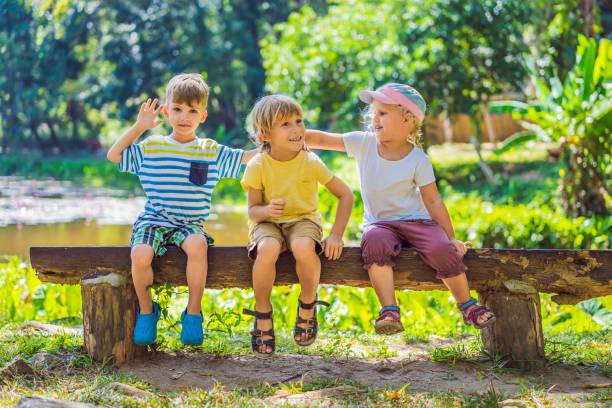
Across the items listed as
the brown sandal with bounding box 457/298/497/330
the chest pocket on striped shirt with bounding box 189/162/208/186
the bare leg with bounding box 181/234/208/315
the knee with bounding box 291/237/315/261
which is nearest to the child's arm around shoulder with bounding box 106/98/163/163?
the chest pocket on striped shirt with bounding box 189/162/208/186

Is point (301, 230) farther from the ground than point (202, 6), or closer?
closer

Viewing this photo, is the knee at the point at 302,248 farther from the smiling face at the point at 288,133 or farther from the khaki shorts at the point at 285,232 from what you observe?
the smiling face at the point at 288,133

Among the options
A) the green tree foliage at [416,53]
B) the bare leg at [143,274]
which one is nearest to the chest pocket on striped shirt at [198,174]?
the bare leg at [143,274]

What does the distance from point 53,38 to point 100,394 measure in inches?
719

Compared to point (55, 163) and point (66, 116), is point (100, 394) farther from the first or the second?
point (66, 116)

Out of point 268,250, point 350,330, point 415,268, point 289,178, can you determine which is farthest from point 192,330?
point 350,330

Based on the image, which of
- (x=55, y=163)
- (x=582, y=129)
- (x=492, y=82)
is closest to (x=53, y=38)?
(x=55, y=163)

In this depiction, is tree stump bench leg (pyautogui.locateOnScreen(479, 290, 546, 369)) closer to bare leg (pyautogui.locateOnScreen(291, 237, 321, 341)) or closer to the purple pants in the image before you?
the purple pants

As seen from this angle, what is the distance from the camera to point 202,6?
77.6ft

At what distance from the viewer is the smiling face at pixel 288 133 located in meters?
3.65

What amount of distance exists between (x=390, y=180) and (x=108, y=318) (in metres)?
1.59

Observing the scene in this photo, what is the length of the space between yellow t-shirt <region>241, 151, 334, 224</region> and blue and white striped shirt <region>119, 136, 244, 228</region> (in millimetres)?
251

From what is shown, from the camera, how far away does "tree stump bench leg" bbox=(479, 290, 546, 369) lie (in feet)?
12.6

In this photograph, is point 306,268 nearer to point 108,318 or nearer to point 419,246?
point 419,246
